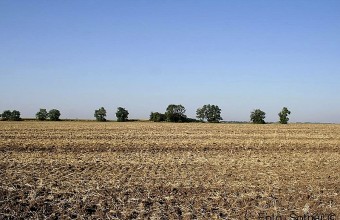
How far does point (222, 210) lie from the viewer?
912cm

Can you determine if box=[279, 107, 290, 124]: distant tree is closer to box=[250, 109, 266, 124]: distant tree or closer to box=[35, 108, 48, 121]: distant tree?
box=[250, 109, 266, 124]: distant tree

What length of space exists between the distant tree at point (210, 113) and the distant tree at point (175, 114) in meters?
10.2

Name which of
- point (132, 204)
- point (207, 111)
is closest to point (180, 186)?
point (132, 204)

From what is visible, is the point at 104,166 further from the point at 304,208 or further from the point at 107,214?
the point at 304,208

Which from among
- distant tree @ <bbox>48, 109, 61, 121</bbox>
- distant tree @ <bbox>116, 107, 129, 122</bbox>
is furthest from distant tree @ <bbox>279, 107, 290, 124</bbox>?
distant tree @ <bbox>48, 109, 61, 121</bbox>

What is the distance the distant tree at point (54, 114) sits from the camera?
84625 mm

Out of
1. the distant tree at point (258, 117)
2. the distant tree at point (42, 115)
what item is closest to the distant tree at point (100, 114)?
the distant tree at point (42, 115)

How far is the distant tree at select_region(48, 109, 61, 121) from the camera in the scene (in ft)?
278

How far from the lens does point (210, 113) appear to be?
9675 cm

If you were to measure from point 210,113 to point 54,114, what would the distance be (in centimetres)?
4096

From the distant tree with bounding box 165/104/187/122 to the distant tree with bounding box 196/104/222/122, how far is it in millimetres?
10229

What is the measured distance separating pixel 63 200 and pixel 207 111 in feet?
290

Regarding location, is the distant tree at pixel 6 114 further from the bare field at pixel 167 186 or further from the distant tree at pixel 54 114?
the bare field at pixel 167 186

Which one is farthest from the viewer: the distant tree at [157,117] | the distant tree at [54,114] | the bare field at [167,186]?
the distant tree at [157,117]
